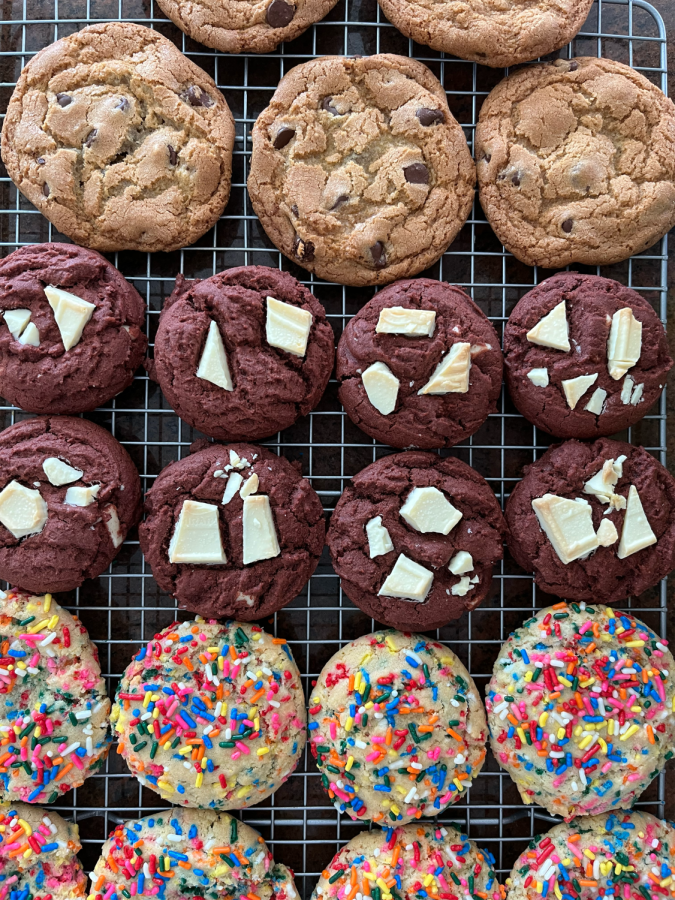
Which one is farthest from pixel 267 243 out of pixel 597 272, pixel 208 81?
pixel 597 272

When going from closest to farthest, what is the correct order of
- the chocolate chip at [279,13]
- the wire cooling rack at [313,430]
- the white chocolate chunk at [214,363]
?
the white chocolate chunk at [214,363] < the chocolate chip at [279,13] < the wire cooling rack at [313,430]

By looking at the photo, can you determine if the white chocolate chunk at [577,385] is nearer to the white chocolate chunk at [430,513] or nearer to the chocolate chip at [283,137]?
the white chocolate chunk at [430,513]

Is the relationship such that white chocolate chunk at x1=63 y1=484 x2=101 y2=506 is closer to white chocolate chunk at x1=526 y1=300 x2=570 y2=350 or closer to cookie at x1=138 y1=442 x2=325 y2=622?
cookie at x1=138 y1=442 x2=325 y2=622

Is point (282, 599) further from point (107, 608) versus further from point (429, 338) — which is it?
point (429, 338)

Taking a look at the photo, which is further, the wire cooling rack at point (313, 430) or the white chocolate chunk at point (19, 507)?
the wire cooling rack at point (313, 430)

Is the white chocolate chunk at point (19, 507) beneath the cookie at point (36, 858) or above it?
above

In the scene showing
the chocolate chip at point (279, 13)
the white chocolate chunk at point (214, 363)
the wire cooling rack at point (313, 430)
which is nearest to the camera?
the white chocolate chunk at point (214, 363)

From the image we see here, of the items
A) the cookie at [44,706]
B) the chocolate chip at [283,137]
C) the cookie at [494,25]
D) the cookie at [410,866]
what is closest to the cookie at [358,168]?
the chocolate chip at [283,137]

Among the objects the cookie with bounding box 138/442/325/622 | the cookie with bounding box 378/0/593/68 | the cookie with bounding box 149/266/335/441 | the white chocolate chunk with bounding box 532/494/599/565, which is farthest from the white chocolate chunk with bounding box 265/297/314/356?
the cookie with bounding box 378/0/593/68
